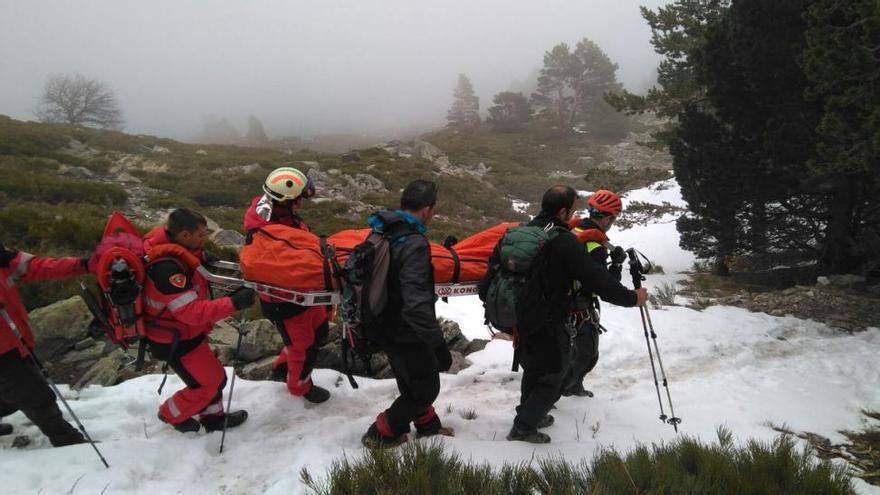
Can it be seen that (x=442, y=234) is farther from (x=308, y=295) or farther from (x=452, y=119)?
(x=452, y=119)

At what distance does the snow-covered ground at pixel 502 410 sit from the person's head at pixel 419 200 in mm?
1847

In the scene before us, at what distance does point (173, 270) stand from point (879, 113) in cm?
704

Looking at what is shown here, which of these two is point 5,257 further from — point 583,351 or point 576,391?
point 576,391

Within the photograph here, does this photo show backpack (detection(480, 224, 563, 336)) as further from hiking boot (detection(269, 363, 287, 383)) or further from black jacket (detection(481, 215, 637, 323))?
hiking boot (detection(269, 363, 287, 383))

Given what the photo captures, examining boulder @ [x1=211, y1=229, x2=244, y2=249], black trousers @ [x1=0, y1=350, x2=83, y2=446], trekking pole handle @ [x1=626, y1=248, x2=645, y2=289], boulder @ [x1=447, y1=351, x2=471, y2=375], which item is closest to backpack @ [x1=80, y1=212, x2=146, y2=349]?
black trousers @ [x1=0, y1=350, x2=83, y2=446]

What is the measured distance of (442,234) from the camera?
16.7m

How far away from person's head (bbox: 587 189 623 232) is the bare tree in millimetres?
52074

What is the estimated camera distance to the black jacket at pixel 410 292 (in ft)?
9.86

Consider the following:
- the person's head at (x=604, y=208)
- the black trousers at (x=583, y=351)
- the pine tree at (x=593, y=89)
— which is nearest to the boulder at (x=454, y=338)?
the black trousers at (x=583, y=351)

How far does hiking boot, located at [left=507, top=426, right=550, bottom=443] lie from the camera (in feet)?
12.4

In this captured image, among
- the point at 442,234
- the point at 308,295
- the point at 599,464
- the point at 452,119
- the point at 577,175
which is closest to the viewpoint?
the point at 599,464

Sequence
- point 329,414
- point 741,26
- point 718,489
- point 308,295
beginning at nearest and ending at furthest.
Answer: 1. point 718,489
2. point 308,295
3. point 329,414
4. point 741,26

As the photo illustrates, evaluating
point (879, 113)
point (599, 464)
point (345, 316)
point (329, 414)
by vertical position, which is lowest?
point (329, 414)

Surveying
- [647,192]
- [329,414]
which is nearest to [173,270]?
[329,414]
